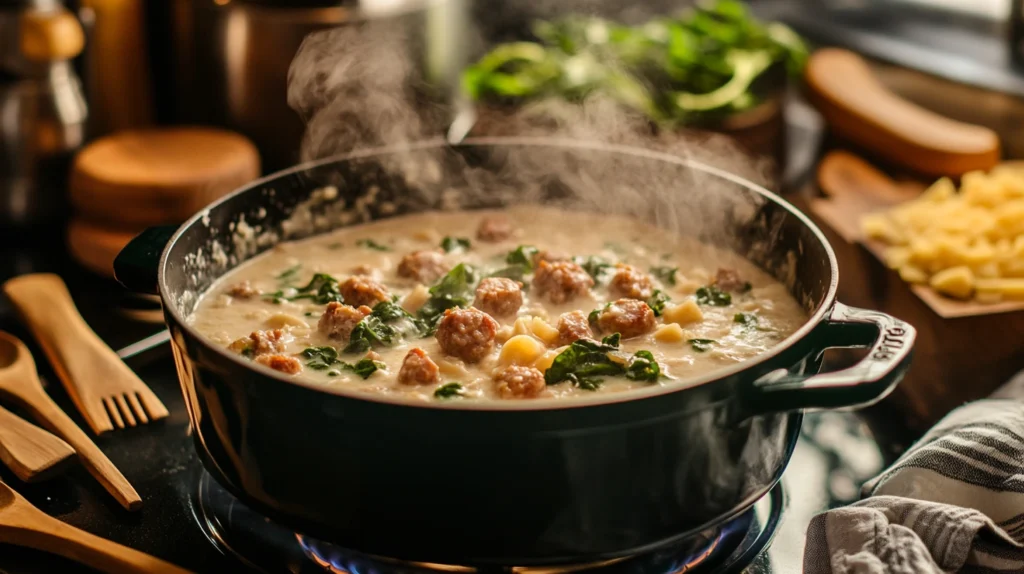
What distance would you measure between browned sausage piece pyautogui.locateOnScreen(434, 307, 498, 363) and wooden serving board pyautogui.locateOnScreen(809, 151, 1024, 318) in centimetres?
99

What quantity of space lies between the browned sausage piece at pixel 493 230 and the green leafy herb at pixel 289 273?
0.45 meters

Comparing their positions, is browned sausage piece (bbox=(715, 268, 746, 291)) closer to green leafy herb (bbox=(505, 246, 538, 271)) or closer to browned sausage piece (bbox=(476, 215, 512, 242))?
green leafy herb (bbox=(505, 246, 538, 271))

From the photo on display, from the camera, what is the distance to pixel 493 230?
246cm

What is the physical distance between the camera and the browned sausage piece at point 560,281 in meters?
2.09

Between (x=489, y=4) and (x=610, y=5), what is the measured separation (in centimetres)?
60

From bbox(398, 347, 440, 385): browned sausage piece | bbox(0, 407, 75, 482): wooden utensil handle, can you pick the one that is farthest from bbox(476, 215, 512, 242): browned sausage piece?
bbox(0, 407, 75, 482): wooden utensil handle

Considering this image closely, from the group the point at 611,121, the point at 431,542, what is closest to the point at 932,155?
the point at 611,121

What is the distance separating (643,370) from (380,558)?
552 mm

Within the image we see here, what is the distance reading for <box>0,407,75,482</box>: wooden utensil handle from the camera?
174 cm

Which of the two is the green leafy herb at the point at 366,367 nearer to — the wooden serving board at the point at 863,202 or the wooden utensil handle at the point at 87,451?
the wooden utensil handle at the point at 87,451

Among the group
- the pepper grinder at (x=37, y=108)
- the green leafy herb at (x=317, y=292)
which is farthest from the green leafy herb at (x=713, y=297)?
the pepper grinder at (x=37, y=108)

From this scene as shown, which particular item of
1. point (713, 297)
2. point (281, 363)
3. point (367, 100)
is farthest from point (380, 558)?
point (367, 100)

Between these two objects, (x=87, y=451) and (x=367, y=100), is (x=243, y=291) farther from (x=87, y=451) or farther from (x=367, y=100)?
(x=367, y=100)

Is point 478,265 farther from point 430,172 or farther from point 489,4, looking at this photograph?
point 489,4
